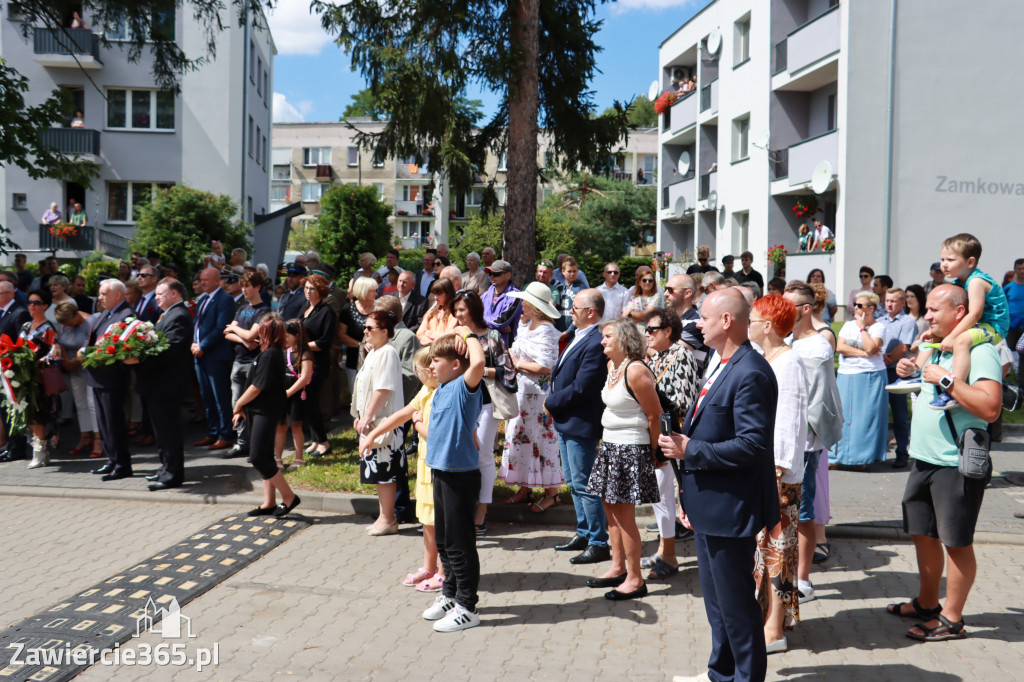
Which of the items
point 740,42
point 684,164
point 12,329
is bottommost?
point 12,329

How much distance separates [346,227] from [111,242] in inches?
373

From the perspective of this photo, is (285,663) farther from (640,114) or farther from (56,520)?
(640,114)

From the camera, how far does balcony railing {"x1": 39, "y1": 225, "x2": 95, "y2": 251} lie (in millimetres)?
30859

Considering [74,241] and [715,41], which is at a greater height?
[715,41]

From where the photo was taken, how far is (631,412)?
19.1 ft

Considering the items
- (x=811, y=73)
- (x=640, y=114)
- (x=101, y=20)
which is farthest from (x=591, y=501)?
(x=640, y=114)

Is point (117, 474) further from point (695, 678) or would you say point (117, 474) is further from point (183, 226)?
point (183, 226)

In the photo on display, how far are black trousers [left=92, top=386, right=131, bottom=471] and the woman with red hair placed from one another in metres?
7.27

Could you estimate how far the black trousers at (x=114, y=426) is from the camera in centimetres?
Answer: 943

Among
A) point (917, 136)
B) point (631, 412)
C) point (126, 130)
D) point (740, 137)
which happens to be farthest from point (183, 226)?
point (631, 412)

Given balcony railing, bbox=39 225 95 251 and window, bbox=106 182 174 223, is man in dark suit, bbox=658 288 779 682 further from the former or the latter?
window, bbox=106 182 174 223

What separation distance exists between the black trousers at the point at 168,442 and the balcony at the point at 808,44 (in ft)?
63.4

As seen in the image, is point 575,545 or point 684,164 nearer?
point 575,545

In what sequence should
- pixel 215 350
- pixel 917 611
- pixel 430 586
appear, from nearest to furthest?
pixel 917 611, pixel 430 586, pixel 215 350
